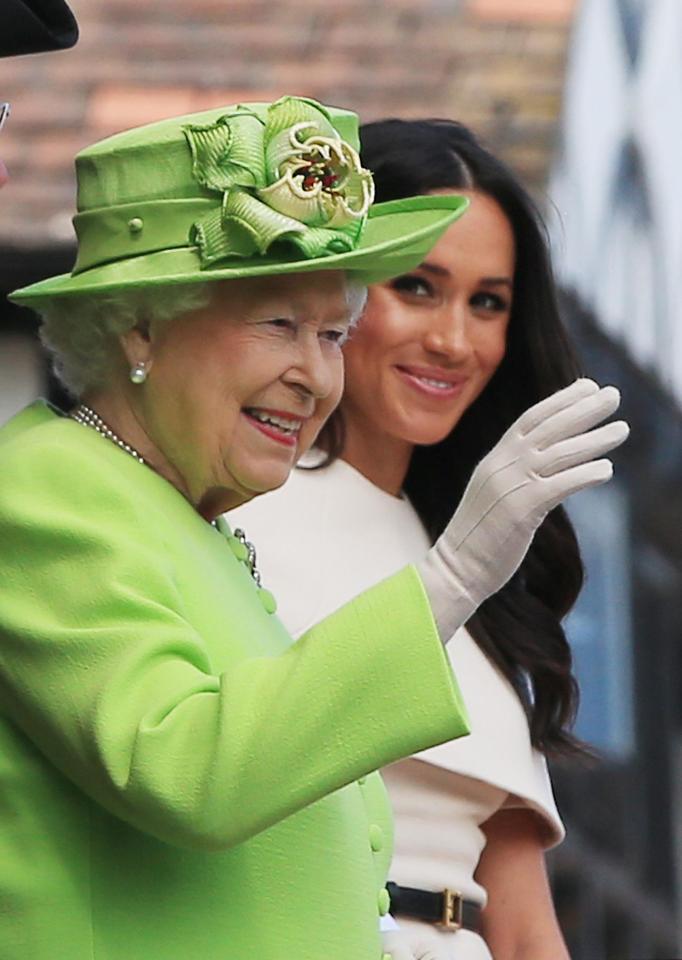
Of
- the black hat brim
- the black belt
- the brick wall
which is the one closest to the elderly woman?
the black hat brim

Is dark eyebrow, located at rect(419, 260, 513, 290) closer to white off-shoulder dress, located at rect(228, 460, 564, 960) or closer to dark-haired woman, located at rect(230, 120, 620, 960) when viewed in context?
dark-haired woman, located at rect(230, 120, 620, 960)

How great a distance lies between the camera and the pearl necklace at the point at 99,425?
3098 millimetres

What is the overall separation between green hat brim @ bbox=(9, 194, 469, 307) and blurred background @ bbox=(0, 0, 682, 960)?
11.9 feet

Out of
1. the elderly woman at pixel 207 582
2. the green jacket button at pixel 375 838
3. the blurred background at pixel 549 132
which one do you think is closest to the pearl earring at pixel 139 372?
the elderly woman at pixel 207 582

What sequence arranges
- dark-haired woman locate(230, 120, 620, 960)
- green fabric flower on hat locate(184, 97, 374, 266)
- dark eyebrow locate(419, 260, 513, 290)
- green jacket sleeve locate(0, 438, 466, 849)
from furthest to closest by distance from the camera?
1. dark eyebrow locate(419, 260, 513, 290)
2. dark-haired woman locate(230, 120, 620, 960)
3. green fabric flower on hat locate(184, 97, 374, 266)
4. green jacket sleeve locate(0, 438, 466, 849)

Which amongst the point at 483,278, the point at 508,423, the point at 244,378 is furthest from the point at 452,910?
the point at 244,378

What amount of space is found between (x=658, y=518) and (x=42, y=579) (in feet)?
32.6

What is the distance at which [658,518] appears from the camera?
12.6 metres

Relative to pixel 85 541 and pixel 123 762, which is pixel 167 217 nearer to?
pixel 85 541

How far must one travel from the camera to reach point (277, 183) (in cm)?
302

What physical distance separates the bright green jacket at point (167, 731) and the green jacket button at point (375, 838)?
0.02m

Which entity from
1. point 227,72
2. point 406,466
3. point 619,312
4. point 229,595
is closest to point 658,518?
point 619,312

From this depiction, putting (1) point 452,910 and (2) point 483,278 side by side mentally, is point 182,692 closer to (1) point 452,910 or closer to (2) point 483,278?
(1) point 452,910

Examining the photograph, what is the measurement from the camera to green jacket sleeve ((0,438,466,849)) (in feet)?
8.83
